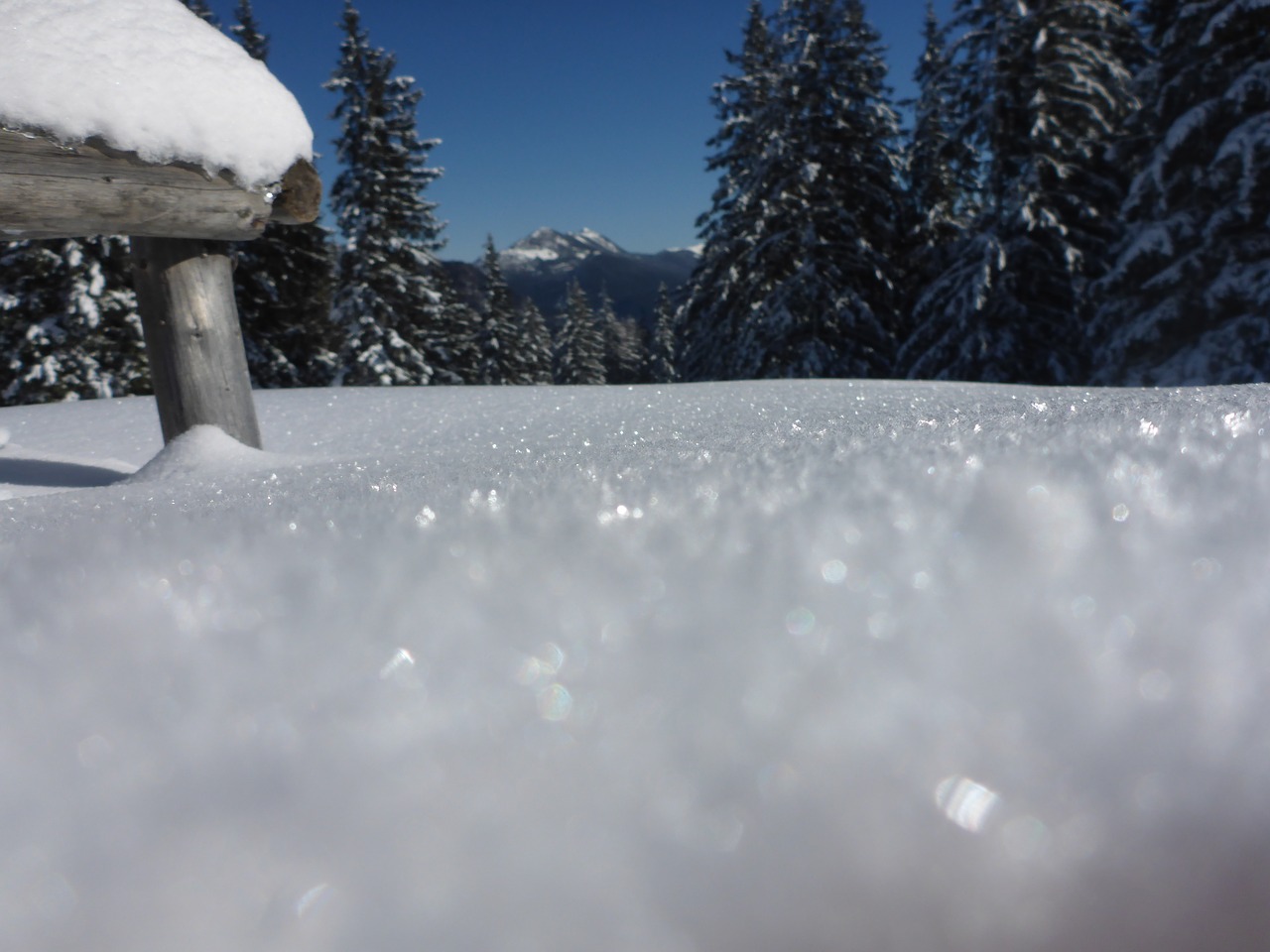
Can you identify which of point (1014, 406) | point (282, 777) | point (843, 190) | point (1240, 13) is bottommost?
point (282, 777)

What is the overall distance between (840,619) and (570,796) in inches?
9.3

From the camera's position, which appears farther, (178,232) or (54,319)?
(54,319)

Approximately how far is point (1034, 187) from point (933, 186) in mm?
3923

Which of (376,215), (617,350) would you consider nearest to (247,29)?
(376,215)

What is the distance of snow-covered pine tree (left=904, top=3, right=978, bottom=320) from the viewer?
54.5ft

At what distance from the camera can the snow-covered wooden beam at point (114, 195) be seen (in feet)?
6.95

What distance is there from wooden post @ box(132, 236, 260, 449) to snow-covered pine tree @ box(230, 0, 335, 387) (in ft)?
48.1

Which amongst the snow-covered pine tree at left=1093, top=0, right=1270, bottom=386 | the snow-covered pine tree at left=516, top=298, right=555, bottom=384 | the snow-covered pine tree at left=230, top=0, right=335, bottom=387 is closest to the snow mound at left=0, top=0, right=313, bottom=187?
the snow-covered pine tree at left=1093, top=0, right=1270, bottom=386

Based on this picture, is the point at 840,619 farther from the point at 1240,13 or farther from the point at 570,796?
the point at 1240,13

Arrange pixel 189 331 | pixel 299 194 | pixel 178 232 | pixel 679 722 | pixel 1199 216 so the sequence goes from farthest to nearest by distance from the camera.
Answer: pixel 1199 216
pixel 299 194
pixel 189 331
pixel 178 232
pixel 679 722

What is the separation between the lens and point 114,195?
230 centimetres

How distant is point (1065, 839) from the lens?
510 millimetres

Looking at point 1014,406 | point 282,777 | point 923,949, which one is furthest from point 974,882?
point 1014,406

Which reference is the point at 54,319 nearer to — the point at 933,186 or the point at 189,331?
the point at 189,331
